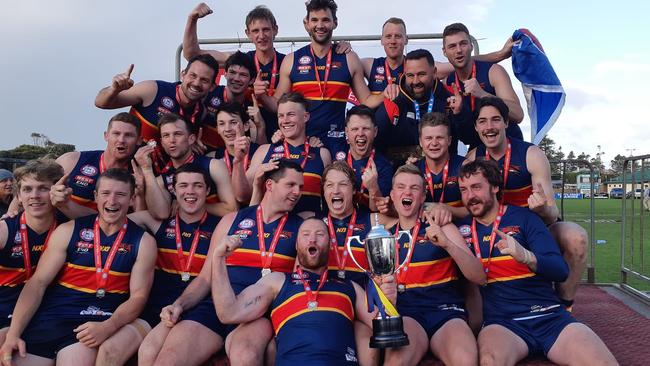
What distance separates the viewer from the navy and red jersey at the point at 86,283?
3684mm

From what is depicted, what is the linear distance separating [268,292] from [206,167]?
5.14 ft

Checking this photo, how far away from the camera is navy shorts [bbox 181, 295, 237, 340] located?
3.63 meters

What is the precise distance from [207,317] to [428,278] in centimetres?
158

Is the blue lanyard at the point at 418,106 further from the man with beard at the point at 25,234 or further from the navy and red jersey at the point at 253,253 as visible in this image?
the man with beard at the point at 25,234

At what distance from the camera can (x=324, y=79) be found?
562 cm

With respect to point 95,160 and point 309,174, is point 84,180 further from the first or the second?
point 309,174

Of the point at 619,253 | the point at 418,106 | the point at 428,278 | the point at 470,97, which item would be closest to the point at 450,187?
the point at 428,278

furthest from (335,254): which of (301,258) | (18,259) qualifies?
(18,259)

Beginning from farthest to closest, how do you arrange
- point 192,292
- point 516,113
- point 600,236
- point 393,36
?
point 600,236
point 393,36
point 516,113
point 192,292

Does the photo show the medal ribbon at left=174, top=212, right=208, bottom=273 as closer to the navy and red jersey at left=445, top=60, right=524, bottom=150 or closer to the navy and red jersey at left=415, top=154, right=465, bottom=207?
the navy and red jersey at left=415, top=154, right=465, bottom=207

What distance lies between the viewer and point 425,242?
3.83 m

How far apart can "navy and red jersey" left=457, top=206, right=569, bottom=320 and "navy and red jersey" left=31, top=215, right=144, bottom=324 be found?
2.48m

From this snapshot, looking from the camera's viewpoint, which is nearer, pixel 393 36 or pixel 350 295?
pixel 350 295

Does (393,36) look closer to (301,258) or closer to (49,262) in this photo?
(301,258)
